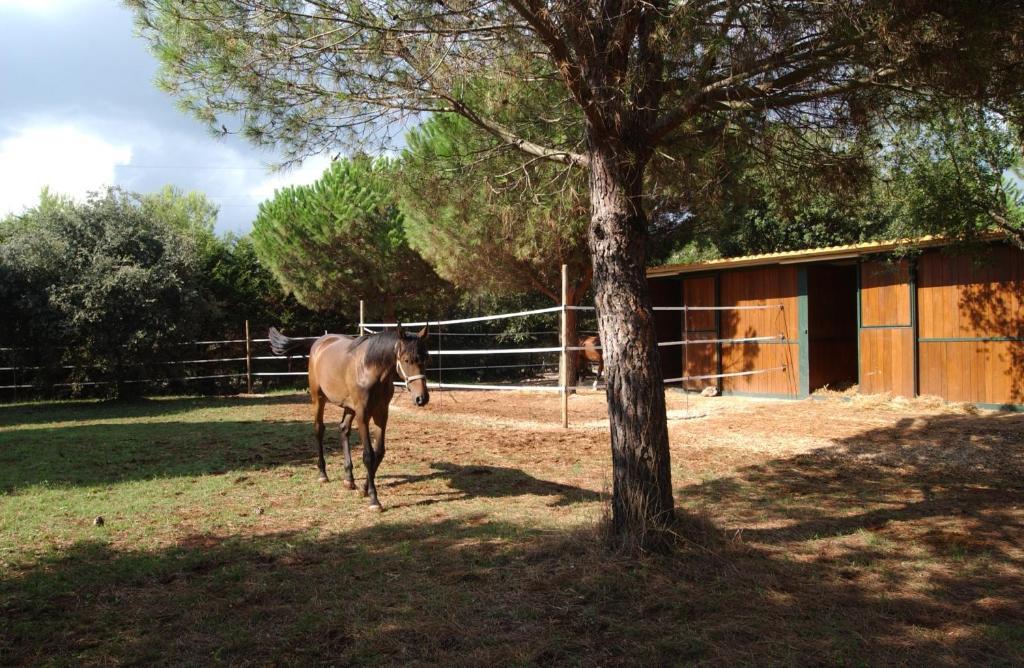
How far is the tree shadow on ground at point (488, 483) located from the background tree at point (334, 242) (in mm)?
10188

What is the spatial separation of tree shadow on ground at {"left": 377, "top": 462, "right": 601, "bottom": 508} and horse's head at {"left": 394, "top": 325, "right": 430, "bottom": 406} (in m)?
0.88

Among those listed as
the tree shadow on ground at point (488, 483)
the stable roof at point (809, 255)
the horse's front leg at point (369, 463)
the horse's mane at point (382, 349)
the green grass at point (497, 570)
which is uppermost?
the stable roof at point (809, 255)

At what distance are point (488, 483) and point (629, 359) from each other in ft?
8.45

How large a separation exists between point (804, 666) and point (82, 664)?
8.91 feet

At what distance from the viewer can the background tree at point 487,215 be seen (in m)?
5.38

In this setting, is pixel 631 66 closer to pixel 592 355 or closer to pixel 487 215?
pixel 487 215

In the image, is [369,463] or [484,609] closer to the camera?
[484,609]

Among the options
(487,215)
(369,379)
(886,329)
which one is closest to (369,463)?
(369,379)

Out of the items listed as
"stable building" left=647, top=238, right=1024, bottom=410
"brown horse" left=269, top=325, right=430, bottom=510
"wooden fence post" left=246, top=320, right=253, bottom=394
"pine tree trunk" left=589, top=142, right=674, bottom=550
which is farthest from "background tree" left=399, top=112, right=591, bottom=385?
"wooden fence post" left=246, top=320, right=253, bottom=394

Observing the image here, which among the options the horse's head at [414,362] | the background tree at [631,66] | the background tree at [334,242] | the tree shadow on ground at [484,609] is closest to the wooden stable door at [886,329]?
the background tree at [631,66]

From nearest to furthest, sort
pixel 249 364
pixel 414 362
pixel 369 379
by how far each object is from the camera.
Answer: pixel 414 362
pixel 369 379
pixel 249 364

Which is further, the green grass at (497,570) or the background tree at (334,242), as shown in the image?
the background tree at (334,242)

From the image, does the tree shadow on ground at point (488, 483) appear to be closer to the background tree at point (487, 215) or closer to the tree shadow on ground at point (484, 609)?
the tree shadow on ground at point (484, 609)

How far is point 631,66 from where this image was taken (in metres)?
4.00
